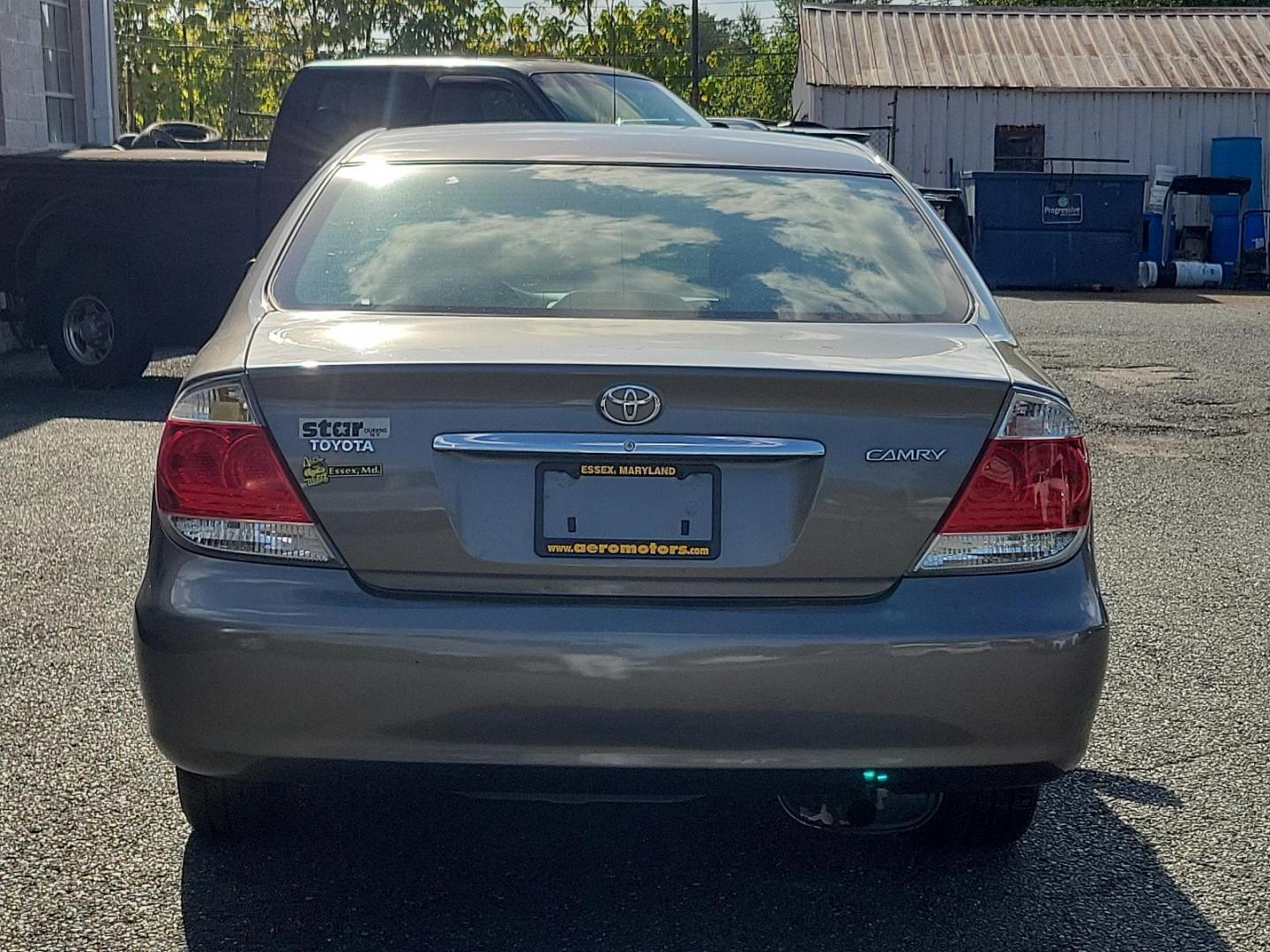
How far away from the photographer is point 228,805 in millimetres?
3566


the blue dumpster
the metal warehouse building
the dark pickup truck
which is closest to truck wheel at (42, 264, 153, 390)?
the dark pickup truck

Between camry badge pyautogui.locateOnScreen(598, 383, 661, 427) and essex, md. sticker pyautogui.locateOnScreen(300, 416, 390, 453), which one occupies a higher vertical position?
camry badge pyautogui.locateOnScreen(598, 383, 661, 427)

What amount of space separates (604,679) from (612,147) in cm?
171

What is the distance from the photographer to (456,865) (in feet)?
11.9

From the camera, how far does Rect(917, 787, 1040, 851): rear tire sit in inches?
141

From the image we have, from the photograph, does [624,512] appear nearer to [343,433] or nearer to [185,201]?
[343,433]

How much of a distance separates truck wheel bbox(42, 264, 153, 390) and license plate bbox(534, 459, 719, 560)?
842 centimetres

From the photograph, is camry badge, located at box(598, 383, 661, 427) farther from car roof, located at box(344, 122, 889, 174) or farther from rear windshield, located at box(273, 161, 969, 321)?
car roof, located at box(344, 122, 889, 174)

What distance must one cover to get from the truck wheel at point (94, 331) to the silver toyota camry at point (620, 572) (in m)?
8.05

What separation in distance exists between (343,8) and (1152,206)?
2648cm

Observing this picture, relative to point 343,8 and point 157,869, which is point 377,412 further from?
point 343,8

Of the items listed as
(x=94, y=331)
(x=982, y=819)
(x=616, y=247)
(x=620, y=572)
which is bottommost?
(x=94, y=331)

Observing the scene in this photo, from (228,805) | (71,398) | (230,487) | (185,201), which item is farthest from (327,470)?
(71,398)

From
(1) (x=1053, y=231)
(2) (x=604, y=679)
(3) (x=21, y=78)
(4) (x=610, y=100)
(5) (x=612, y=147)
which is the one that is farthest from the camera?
(1) (x=1053, y=231)
